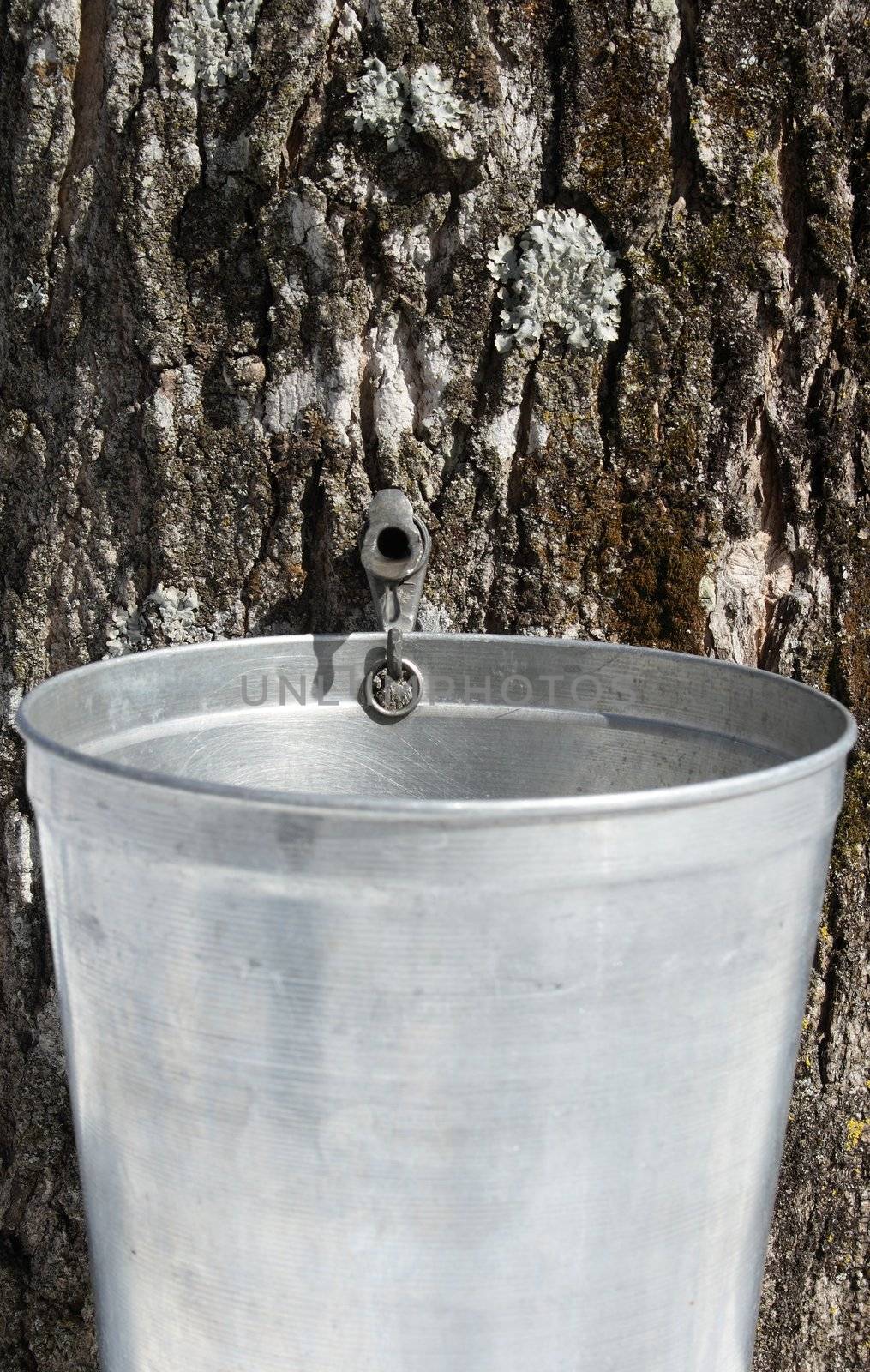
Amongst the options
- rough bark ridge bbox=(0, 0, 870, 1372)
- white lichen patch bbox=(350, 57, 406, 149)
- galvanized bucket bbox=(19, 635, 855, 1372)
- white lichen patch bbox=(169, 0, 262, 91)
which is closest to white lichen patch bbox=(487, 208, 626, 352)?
rough bark ridge bbox=(0, 0, 870, 1372)

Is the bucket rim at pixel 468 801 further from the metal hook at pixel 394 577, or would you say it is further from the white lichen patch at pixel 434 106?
the white lichen patch at pixel 434 106

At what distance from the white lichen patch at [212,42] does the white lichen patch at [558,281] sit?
30cm

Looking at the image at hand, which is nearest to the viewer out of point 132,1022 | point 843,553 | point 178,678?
point 132,1022

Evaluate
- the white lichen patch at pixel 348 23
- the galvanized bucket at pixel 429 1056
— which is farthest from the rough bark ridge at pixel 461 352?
the galvanized bucket at pixel 429 1056

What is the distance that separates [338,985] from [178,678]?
0.52 m

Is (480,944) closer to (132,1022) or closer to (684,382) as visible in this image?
(132,1022)

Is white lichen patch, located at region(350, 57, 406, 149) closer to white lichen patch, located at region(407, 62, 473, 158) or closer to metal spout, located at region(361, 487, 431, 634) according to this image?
white lichen patch, located at region(407, 62, 473, 158)

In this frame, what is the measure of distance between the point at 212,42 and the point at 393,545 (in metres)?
0.50

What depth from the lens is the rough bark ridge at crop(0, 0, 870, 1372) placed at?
1.13m

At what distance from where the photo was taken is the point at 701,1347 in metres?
0.82

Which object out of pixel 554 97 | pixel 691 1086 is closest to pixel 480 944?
pixel 691 1086

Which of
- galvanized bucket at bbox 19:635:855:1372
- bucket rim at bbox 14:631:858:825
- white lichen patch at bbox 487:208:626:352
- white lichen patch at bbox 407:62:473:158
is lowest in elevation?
galvanized bucket at bbox 19:635:855:1372

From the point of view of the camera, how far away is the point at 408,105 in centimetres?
111

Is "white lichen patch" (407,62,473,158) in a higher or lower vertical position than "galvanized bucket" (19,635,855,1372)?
higher
